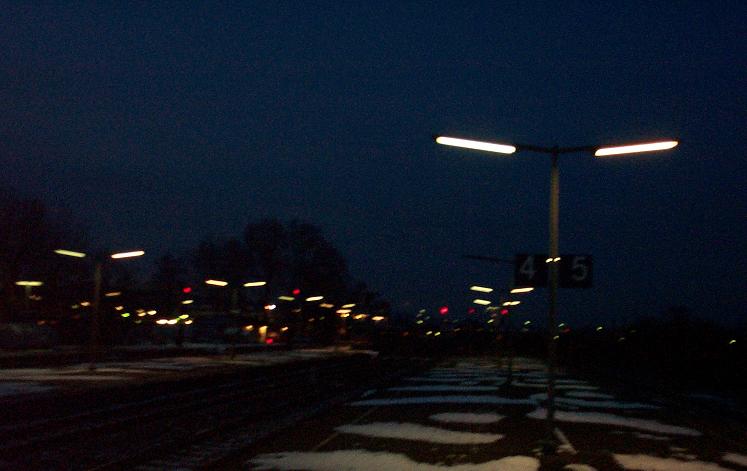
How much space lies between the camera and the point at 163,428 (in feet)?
73.2

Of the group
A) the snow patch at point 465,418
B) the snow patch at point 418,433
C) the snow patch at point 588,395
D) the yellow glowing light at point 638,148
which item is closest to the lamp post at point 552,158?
the yellow glowing light at point 638,148

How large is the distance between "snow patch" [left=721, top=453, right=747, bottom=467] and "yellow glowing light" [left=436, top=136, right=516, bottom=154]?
6.77m

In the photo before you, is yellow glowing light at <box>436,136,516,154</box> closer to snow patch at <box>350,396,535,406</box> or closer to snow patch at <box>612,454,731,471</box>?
snow patch at <box>612,454,731,471</box>

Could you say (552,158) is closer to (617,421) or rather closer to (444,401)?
(617,421)

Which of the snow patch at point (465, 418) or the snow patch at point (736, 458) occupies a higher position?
the snow patch at point (465, 418)

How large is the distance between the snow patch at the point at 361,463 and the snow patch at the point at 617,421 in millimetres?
7369

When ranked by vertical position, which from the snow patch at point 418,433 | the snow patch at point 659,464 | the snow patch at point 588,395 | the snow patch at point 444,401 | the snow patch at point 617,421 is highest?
the snow patch at point 588,395

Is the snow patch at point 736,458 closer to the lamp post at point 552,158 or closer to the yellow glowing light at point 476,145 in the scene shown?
the lamp post at point 552,158

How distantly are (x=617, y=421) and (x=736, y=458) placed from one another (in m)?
6.98

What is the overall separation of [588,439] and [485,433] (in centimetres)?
219

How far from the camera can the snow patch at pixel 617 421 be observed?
22.3 meters

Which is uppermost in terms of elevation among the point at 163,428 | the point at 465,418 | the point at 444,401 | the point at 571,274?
the point at 571,274

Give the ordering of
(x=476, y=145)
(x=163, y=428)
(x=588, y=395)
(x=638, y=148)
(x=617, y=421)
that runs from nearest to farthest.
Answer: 1. (x=638, y=148)
2. (x=476, y=145)
3. (x=163, y=428)
4. (x=617, y=421)
5. (x=588, y=395)

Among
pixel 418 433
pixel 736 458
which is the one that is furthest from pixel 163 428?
pixel 736 458
